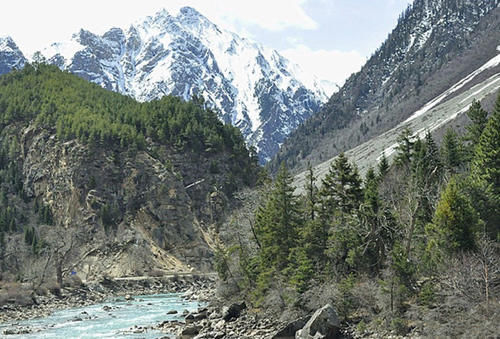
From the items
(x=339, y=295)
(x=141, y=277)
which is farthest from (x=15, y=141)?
(x=339, y=295)

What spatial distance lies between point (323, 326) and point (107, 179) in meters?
85.6

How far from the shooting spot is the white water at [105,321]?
145ft

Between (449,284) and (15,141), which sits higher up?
(15,141)

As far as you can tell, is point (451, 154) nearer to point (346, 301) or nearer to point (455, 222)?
point (455, 222)

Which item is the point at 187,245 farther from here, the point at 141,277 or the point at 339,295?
the point at 339,295

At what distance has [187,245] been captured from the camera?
109000mm

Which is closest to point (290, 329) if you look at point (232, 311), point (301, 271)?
point (301, 271)

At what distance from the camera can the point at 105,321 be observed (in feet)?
171

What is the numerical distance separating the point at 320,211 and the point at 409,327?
13.4 m

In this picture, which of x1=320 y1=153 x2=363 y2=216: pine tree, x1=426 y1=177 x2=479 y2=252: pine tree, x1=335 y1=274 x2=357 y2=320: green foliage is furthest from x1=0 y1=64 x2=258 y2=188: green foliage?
x1=426 y1=177 x2=479 y2=252: pine tree

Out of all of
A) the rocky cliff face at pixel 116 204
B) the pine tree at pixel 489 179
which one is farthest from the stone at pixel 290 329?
the rocky cliff face at pixel 116 204

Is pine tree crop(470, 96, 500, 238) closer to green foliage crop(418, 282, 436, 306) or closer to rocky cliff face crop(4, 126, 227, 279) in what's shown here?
green foliage crop(418, 282, 436, 306)

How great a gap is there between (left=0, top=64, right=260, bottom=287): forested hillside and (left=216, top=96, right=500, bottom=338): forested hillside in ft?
147

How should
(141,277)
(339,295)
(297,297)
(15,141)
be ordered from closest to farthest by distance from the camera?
(339,295) → (297,297) → (141,277) → (15,141)
